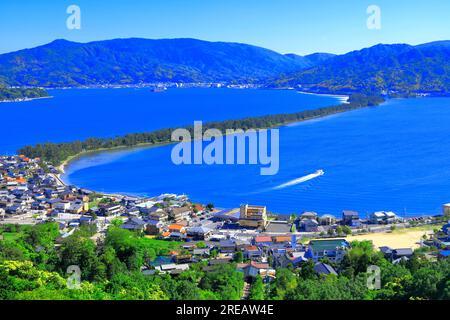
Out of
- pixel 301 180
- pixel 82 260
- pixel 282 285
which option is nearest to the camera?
pixel 282 285

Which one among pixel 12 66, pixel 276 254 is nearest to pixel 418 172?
pixel 276 254

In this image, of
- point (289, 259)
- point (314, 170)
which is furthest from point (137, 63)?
point (289, 259)

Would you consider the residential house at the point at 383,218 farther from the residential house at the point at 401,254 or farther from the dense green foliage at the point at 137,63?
the dense green foliage at the point at 137,63

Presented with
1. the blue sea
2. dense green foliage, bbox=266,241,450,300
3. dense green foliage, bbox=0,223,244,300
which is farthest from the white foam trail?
dense green foliage, bbox=266,241,450,300

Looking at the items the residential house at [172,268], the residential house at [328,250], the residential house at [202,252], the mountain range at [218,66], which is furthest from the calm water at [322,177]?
the mountain range at [218,66]

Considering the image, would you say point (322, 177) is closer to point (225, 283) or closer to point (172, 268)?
point (172, 268)
